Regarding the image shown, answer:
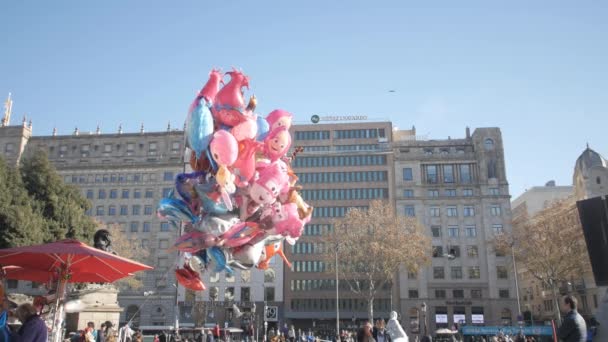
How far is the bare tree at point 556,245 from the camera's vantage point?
47.8 m

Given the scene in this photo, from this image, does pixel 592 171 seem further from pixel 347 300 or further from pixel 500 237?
pixel 347 300

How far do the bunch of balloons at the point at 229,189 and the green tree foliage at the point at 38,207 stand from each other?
22824 millimetres

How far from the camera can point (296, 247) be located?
251ft

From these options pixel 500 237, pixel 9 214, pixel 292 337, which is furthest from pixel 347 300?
pixel 9 214

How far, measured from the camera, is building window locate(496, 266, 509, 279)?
68.6 metres

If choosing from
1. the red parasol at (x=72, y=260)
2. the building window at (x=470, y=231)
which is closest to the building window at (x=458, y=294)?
the building window at (x=470, y=231)

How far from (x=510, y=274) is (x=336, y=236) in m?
29.1

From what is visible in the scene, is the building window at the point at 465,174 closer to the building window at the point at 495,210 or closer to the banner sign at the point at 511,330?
the building window at the point at 495,210

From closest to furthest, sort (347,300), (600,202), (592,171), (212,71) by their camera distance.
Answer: (600,202), (212,71), (592,171), (347,300)

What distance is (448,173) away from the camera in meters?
75.7

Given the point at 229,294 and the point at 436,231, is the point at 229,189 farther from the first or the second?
the point at 436,231

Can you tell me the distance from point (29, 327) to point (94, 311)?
13.5 metres

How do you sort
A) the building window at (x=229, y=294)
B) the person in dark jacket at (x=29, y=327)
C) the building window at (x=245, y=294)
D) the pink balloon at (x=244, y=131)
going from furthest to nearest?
1. the building window at (x=245, y=294)
2. the building window at (x=229, y=294)
3. the pink balloon at (x=244, y=131)
4. the person in dark jacket at (x=29, y=327)

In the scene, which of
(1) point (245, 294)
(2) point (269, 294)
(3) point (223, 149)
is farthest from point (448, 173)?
(3) point (223, 149)
